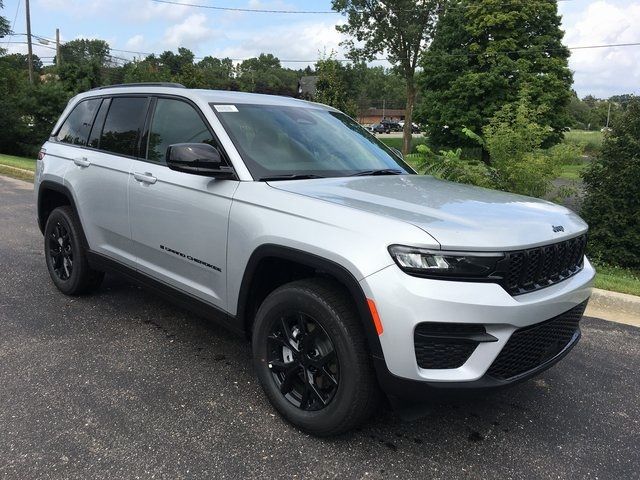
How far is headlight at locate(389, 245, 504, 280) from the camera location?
2.35m

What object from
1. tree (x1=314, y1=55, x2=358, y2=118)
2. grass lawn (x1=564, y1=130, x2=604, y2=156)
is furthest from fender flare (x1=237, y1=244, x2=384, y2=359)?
tree (x1=314, y1=55, x2=358, y2=118)

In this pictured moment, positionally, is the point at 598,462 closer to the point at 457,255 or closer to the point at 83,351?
the point at 457,255

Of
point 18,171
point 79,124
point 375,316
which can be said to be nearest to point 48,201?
point 79,124

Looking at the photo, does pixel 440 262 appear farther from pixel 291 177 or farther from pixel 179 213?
pixel 179 213

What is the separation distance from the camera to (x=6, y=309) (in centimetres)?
454

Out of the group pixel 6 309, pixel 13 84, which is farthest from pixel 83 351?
pixel 13 84

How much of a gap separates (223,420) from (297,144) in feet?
5.88

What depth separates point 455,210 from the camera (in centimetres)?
274

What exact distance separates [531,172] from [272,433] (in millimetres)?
6349

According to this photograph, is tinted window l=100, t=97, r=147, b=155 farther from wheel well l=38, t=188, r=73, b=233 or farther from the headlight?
the headlight

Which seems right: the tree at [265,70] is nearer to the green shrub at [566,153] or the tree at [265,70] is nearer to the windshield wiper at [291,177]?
the green shrub at [566,153]

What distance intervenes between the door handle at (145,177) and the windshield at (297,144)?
2.15 ft

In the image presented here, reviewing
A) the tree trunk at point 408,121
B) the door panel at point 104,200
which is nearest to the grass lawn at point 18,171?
the door panel at point 104,200

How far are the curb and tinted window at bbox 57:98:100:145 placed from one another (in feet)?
15.8
